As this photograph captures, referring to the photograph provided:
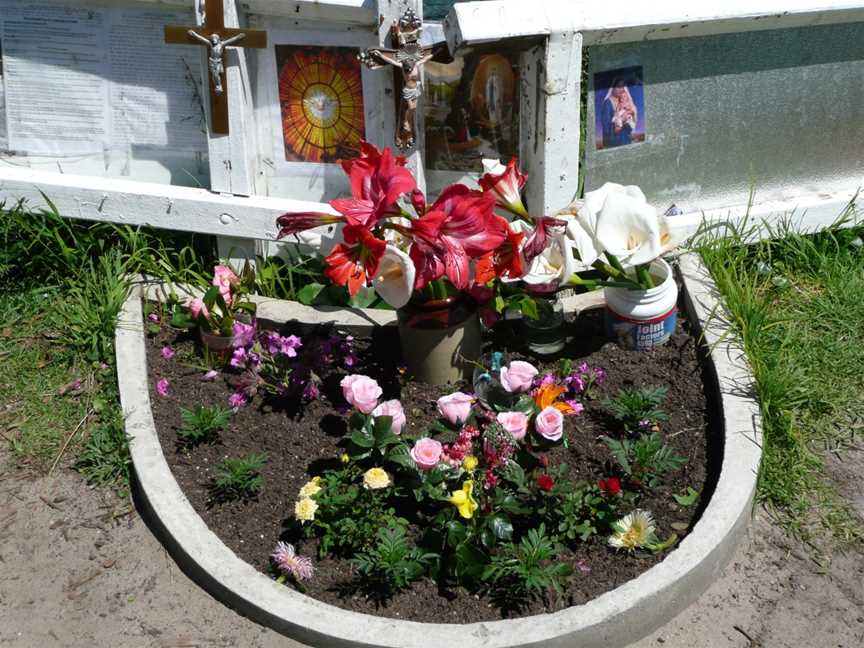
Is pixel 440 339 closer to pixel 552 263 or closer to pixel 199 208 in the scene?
pixel 552 263

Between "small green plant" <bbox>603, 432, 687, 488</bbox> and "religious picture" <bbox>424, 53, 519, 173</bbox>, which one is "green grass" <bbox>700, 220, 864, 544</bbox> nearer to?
"small green plant" <bbox>603, 432, 687, 488</bbox>

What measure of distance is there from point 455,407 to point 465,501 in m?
0.43

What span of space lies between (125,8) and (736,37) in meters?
2.58

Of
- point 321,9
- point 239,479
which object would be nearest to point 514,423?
point 239,479

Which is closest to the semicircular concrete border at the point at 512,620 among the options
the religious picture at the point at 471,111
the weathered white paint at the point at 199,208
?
the weathered white paint at the point at 199,208

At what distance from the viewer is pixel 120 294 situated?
439cm

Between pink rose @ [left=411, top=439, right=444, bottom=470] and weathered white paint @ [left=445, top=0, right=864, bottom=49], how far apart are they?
1505 millimetres

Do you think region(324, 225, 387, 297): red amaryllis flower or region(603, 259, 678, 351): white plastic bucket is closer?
region(324, 225, 387, 297): red amaryllis flower

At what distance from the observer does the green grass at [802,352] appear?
3652 millimetres

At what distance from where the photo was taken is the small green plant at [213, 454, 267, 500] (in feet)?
11.6

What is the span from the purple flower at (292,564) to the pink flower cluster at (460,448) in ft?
1.75

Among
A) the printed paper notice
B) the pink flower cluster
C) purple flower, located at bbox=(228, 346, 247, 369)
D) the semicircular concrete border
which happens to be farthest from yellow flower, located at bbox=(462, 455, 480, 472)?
the printed paper notice

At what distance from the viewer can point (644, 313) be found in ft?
13.1

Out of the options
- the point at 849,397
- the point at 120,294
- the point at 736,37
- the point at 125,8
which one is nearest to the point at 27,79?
the point at 125,8
